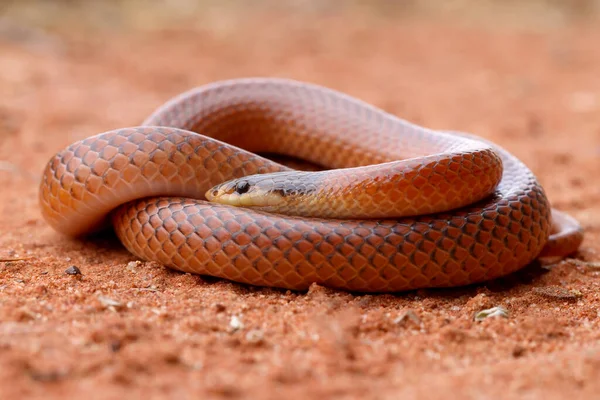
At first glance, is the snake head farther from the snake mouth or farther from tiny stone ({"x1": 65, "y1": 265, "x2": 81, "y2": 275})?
tiny stone ({"x1": 65, "y1": 265, "x2": 81, "y2": 275})

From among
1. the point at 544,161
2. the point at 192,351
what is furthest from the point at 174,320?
the point at 544,161

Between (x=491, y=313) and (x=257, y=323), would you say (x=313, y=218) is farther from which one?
(x=491, y=313)

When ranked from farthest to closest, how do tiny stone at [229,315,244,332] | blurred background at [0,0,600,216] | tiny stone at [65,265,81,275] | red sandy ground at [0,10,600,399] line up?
blurred background at [0,0,600,216] → tiny stone at [65,265,81,275] → tiny stone at [229,315,244,332] → red sandy ground at [0,10,600,399]

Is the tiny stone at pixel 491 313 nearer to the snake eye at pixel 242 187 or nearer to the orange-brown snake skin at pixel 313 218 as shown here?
the orange-brown snake skin at pixel 313 218

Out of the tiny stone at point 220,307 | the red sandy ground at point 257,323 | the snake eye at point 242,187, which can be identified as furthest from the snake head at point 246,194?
the tiny stone at point 220,307

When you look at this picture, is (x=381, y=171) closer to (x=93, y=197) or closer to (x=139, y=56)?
(x=93, y=197)

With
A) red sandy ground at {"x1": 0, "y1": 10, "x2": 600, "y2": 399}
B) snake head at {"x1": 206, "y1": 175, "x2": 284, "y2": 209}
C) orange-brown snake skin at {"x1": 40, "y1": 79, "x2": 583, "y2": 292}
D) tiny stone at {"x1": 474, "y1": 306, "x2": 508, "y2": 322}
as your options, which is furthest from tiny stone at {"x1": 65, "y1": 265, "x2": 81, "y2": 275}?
tiny stone at {"x1": 474, "y1": 306, "x2": 508, "y2": 322}

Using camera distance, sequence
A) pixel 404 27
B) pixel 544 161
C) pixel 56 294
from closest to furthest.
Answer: pixel 56 294 < pixel 544 161 < pixel 404 27
